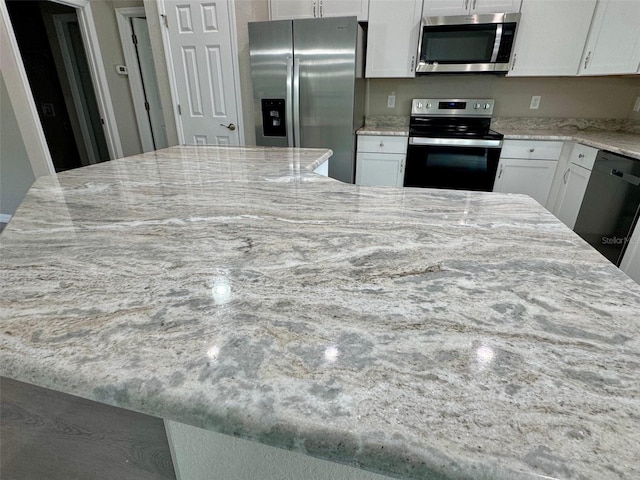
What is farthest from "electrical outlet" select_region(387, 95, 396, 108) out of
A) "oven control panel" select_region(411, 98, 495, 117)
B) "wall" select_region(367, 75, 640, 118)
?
"oven control panel" select_region(411, 98, 495, 117)

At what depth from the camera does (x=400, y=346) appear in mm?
432

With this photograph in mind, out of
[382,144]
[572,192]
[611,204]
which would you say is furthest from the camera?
[382,144]

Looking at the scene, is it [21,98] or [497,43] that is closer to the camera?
[497,43]

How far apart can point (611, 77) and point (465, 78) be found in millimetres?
1186

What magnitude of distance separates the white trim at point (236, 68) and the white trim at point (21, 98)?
5.56 feet

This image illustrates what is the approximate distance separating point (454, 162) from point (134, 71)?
3.45m

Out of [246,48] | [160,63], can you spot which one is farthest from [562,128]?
[160,63]

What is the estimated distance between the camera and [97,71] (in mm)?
3488

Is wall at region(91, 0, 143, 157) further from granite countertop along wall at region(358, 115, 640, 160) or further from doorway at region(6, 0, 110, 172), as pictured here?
granite countertop along wall at region(358, 115, 640, 160)

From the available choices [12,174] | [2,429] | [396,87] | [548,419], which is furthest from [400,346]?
[12,174]

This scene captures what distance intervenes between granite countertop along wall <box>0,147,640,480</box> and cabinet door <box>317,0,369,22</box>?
2.81 meters

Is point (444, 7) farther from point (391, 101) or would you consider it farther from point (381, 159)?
point (381, 159)

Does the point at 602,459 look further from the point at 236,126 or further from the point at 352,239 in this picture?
the point at 236,126

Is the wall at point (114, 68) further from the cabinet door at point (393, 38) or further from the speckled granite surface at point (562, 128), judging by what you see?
the speckled granite surface at point (562, 128)
